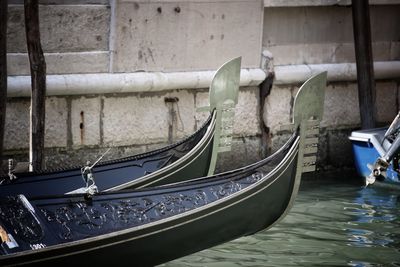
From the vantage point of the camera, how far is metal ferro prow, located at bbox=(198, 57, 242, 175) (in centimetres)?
601

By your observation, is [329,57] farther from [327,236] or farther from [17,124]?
[17,124]

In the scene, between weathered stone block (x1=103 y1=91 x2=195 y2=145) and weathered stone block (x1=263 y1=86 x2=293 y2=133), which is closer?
weathered stone block (x1=103 y1=91 x2=195 y2=145)

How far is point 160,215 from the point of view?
497 cm

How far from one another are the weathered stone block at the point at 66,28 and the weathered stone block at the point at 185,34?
0.35ft

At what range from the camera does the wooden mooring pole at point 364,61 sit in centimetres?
776

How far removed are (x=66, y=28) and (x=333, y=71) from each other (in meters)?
2.24

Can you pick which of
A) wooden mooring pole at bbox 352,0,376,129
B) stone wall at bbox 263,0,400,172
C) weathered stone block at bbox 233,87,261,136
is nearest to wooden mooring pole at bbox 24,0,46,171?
weathered stone block at bbox 233,87,261,136

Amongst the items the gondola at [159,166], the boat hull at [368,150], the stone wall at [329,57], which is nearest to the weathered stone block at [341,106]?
the stone wall at [329,57]

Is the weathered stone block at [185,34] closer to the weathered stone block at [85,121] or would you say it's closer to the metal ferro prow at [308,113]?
the weathered stone block at [85,121]

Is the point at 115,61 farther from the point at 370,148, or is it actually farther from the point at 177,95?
the point at 370,148

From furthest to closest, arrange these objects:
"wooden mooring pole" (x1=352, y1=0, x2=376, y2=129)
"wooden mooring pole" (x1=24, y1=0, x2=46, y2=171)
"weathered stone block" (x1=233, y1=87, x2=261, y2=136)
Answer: "wooden mooring pole" (x1=352, y1=0, x2=376, y2=129), "weathered stone block" (x1=233, y1=87, x2=261, y2=136), "wooden mooring pole" (x1=24, y1=0, x2=46, y2=171)

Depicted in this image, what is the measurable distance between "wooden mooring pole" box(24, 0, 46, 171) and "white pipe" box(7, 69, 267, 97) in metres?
0.34

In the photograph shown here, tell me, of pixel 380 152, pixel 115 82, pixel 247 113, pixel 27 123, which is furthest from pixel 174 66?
pixel 380 152

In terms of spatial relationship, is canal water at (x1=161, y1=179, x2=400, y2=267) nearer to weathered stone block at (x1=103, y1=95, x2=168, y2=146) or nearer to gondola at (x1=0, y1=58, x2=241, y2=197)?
gondola at (x1=0, y1=58, x2=241, y2=197)
